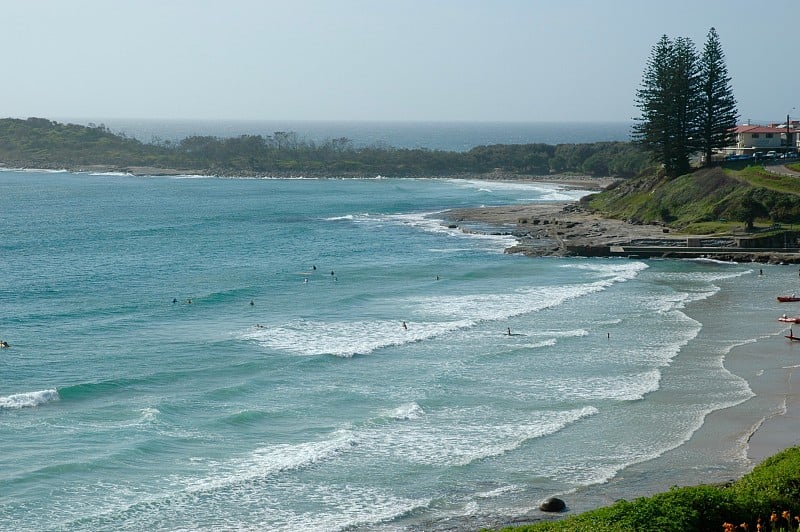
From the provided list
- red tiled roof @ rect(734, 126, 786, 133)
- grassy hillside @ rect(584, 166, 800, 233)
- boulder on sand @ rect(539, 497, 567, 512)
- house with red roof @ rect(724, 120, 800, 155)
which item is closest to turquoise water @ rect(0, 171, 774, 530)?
boulder on sand @ rect(539, 497, 567, 512)

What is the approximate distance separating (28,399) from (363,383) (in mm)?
10971

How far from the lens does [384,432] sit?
27891 millimetres

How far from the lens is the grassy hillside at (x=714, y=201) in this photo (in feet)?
209

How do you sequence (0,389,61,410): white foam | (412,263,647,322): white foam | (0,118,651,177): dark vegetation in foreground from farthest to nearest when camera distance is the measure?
(0,118,651,177): dark vegetation in foreground
(412,263,647,322): white foam
(0,389,61,410): white foam

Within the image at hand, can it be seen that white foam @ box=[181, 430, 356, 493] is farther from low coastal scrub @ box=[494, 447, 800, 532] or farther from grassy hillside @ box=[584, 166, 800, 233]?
grassy hillside @ box=[584, 166, 800, 233]

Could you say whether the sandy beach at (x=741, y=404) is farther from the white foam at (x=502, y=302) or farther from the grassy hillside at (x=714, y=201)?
the white foam at (x=502, y=302)

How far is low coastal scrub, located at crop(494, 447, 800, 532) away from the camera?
1727cm

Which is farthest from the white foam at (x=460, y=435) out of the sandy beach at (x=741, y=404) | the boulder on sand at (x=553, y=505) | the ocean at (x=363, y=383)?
the boulder on sand at (x=553, y=505)

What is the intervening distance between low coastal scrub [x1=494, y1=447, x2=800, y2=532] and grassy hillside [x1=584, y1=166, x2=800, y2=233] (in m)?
47.7

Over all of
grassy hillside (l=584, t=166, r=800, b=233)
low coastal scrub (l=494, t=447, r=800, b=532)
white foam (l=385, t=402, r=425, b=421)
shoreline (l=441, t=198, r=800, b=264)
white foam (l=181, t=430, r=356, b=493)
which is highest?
grassy hillside (l=584, t=166, r=800, b=233)

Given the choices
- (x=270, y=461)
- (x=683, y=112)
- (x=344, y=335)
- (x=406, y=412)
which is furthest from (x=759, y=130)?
(x=270, y=461)

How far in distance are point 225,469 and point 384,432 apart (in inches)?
202

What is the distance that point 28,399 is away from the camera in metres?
30.5

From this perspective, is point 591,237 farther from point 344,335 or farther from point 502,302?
point 344,335
